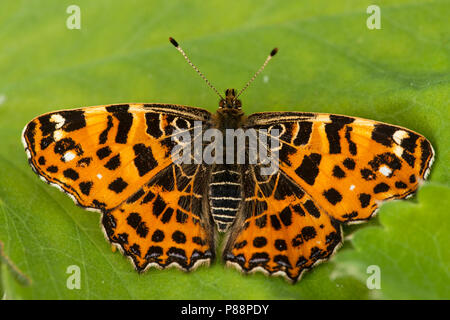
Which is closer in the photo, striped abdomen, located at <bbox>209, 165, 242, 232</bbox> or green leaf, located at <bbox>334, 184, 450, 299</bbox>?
green leaf, located at <bbox>334, 184, 450, 299</bbox>

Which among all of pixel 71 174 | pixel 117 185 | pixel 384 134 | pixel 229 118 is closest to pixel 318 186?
pixel 384 134

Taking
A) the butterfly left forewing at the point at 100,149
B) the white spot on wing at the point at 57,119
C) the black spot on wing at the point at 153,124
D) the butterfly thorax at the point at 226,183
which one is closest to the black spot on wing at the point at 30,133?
the butterfly left forewing at the point at 100,149

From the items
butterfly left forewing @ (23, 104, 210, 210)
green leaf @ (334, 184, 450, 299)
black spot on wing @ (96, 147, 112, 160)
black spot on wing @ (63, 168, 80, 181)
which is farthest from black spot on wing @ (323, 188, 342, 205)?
black spot on wing @ (63, 168, 80, 181)

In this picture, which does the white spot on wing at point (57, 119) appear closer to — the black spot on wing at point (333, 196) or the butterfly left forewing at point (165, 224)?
the butterfly left forewing at point (165, 224)

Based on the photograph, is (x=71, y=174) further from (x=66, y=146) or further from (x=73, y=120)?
(x=73, y=120)

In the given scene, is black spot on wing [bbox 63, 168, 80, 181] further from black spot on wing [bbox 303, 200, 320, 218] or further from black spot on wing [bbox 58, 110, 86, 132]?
black spot on wing [bbox 303, 200, 320, 218]
